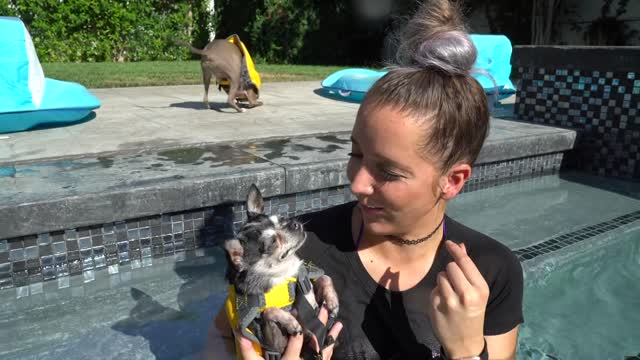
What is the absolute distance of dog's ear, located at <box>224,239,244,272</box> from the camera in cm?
199

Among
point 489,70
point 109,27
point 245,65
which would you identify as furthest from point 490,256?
point 109,27

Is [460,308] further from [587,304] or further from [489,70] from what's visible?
[489,70]

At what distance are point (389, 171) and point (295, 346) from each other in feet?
2.35

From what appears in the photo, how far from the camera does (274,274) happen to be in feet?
6.89

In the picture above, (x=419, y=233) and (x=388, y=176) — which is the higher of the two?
(x=388, y=176)

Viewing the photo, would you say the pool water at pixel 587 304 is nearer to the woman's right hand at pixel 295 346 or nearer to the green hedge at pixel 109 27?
the woman's right hand at pixel 295 346

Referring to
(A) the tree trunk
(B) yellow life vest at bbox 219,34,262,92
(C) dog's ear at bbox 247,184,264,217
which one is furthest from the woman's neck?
(A) the tree trunk

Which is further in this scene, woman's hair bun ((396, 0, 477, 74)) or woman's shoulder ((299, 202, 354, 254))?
woman's shoulder ((299, 202, 354, 254))

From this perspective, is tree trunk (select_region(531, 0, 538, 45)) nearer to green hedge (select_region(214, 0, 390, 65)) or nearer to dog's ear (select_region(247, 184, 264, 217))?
green hedge (select_region(214, 0, 390, 65))

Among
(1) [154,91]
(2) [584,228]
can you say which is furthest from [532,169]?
(1) [154,91]

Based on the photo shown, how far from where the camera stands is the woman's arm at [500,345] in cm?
172

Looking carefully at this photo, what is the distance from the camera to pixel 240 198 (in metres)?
4.09

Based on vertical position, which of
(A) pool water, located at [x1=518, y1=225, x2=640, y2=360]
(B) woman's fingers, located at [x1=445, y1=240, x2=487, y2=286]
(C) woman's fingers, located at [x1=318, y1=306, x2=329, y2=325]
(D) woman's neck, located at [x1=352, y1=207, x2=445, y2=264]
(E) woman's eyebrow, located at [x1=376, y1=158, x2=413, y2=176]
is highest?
(E) woman's eyebrow, located at [x1=376, y1=158, x2=413, y2=176]

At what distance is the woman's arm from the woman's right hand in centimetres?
50
